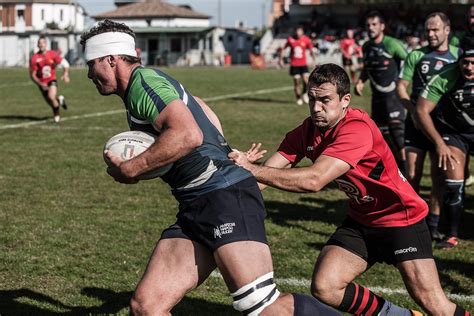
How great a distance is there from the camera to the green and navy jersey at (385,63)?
38.9 feet

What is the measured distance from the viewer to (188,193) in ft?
15.2

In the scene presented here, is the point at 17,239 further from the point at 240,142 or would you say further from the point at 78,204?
the point at 240,142

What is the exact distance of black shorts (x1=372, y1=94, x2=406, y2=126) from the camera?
464 inches

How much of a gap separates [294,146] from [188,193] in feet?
3.37

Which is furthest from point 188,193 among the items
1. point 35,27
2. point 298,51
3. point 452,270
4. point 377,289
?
point 35,27

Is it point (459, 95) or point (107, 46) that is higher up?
point (107, 46)

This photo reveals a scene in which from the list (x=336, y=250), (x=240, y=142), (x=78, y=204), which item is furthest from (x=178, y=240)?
(x=240, y=142)

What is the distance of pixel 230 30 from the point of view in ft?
272

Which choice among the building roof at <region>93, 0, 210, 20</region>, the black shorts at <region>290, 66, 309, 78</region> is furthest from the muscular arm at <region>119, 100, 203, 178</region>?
the building roof at <region>93, 0, 210, 20</region>

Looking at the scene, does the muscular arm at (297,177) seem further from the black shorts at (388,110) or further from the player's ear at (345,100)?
the black shorts at (388,110)

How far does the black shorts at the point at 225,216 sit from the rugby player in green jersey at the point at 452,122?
322cm

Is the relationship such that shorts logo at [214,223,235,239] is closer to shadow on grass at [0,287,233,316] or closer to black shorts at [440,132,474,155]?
shadow on grass at [0,287,233,316]

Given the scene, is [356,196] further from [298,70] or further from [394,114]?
[298,70]

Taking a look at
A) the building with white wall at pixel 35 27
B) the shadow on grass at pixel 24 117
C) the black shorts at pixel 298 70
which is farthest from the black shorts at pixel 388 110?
the building with white wall at pixel 35 27
